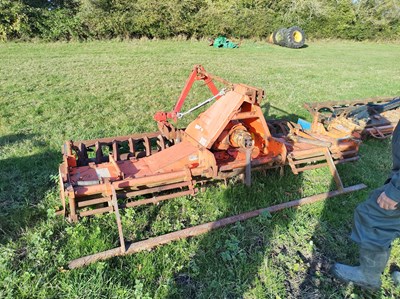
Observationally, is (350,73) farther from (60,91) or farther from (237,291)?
(237,291)

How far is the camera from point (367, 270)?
10.5 ft

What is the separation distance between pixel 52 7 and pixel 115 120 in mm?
19457

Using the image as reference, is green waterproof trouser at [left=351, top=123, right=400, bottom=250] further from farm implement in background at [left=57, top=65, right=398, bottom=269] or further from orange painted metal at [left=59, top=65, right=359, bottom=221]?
orange painted metal at [left=59, top=65, right=359, bottom=221]

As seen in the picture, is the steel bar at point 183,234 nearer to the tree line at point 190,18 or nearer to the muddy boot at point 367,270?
the muddy boot at point 367,270

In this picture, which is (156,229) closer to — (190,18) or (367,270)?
(367,270)

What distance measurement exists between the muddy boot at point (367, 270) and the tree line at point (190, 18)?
65.8 ft

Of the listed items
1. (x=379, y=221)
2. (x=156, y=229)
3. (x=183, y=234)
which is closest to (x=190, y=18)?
A: (x=156, y=229)

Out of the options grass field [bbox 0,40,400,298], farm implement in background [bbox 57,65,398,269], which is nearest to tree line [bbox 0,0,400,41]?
grass field [bbox 0,40,400,298]

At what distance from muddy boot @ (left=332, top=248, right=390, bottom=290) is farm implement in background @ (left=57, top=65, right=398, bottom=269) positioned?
1.04 metres

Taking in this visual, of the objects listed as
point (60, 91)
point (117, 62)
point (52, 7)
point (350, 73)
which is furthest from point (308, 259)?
point (52, 7)

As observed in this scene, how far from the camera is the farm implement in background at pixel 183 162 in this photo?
11.7 ft

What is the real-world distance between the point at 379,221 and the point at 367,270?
0.54m

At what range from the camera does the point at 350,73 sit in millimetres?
14266

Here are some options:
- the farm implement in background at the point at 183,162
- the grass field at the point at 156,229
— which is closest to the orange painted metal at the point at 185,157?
the farm implement in background at the point at 183,162
